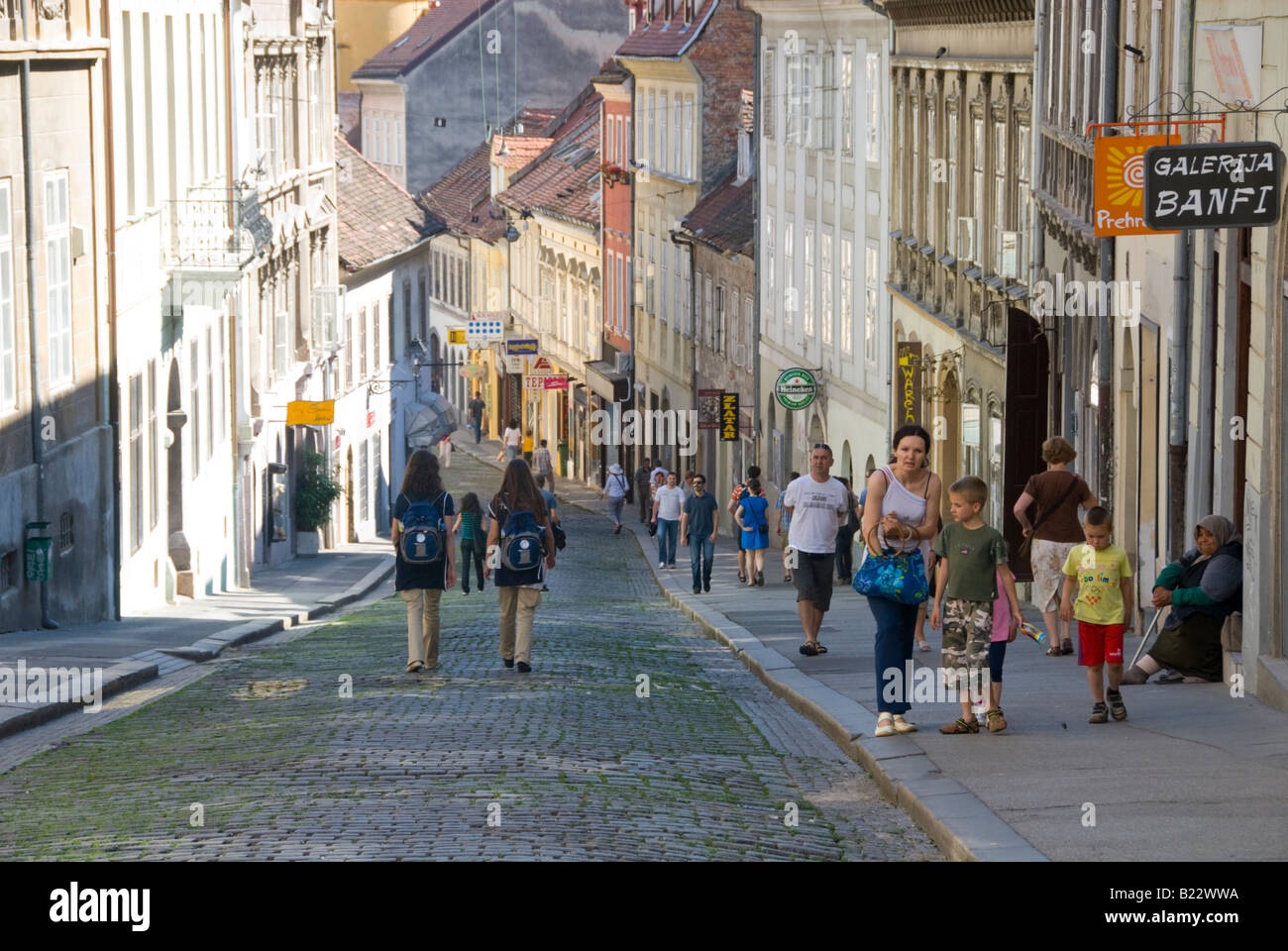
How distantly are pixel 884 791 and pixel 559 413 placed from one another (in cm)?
6174

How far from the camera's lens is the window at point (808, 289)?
133 ft

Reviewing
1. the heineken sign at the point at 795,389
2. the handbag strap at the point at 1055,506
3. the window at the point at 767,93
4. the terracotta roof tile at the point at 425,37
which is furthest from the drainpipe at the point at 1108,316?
the terracotta roof tile at the point at 425,37

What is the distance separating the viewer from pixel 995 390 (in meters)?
27.1

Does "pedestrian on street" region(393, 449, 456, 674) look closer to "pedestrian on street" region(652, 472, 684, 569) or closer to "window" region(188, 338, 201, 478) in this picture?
"window" region(188, 338, 201, 478)

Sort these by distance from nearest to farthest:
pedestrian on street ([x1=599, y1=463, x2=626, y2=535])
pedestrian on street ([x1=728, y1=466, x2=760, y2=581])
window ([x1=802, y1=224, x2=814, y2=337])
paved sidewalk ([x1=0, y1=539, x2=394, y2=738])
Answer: paved sidewalk ([x1=0, y1=539, x2=394, y2=738]), pedestrian on street ([x1=728, y1=466, x2=760, y2=581]), window ([x1=802, y1=224, x2=814, y2=337]), pedestrian on street ([x1=599, y1=463, x2=626, y2=535])

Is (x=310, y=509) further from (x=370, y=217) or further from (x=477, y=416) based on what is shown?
(x=477, y=416)

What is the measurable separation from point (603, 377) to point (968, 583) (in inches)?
2042

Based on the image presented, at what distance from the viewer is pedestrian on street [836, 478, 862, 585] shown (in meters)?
25.1

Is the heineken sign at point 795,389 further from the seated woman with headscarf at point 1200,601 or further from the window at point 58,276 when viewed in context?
the seated woman with headscarf at point 1200,601

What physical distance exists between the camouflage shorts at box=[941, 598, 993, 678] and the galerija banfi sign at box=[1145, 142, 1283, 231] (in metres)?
2.56

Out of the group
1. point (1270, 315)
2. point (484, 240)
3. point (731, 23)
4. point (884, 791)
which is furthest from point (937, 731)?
point (484, 240)

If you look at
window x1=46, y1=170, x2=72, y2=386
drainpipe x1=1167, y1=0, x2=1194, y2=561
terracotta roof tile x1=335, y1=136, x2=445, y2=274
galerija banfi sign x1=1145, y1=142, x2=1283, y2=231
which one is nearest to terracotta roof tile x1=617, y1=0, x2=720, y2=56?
terracotta roof tile x1=335, y1=136, x2=445, y2=274

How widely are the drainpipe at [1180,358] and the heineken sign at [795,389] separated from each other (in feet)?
67.2
